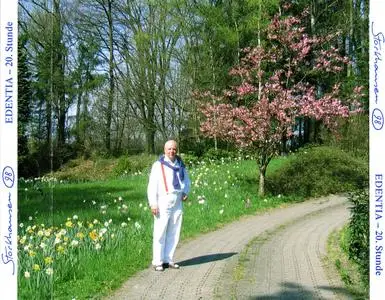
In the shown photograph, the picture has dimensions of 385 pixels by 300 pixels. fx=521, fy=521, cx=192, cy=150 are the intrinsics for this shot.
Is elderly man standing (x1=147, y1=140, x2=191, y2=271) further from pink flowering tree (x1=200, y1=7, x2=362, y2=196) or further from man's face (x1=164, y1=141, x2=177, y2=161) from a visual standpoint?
pink flowering tree (x1=200, y1=7, x2=362, y2=196)

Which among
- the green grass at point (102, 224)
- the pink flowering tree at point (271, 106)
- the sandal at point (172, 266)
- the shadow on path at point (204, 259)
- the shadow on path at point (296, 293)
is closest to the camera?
the shadow on path at point (296, 293)

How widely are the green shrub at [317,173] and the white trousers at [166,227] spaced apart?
9.40m

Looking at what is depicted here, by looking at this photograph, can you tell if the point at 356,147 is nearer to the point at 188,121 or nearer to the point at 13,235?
the point at 188,121

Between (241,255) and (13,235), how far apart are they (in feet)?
16.3

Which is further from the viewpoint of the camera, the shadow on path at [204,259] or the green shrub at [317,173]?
the green shrub at [317,173]

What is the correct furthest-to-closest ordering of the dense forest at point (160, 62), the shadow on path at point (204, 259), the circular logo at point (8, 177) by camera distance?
the dense forest at point (160, 62), the shadow on path at point (204, 259), the circular logo at point (8, 177)

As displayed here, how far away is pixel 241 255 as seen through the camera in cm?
805

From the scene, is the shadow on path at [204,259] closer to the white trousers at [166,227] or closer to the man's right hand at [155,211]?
the white trousers at [166,227]
